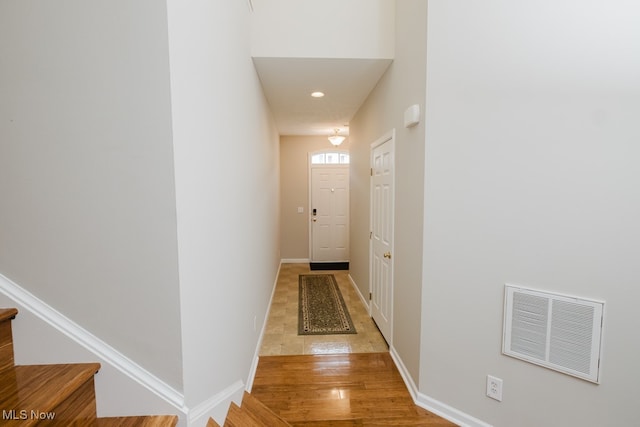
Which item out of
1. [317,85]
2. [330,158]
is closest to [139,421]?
[317,85]

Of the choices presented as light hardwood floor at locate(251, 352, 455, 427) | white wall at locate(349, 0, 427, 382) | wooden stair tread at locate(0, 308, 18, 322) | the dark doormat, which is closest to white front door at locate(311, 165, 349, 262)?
→ the dark doormat

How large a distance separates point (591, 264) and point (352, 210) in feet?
11.3

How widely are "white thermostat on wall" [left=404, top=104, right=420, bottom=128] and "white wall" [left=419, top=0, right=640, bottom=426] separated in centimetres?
12

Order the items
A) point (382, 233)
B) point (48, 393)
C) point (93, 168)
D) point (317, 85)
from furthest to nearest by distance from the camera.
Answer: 1. point (317, 85)
2. point (382, 233)
3. point (93, 168)
4. point (48, 393)

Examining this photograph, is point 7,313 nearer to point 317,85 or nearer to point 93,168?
point 93,168

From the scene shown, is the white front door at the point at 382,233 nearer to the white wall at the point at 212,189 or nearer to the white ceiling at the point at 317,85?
the white ceiling at the point at 317,85

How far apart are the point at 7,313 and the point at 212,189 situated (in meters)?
0.82

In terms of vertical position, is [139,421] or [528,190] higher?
[528,190]

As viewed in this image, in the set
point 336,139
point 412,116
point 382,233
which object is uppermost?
point 336,139

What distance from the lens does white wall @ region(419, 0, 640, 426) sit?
1457 millimetres

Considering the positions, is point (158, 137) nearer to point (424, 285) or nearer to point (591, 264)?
point (424, 285)

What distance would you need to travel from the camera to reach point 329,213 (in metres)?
6.21

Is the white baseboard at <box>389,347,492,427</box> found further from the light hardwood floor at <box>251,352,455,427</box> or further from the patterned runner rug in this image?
the patterned runner rug

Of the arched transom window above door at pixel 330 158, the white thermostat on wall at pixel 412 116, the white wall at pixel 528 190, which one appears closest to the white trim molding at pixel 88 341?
the white wall at pixel 528 190
